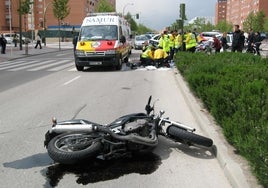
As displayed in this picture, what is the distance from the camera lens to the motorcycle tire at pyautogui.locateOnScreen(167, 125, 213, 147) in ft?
18.3

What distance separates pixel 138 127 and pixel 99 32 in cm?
1433

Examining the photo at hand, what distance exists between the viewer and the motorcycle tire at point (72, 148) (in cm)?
489

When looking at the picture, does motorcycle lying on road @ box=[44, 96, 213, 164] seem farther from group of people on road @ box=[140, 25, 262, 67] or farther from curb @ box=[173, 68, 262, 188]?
group of people on road @ box=[140, 25, 262, 67]

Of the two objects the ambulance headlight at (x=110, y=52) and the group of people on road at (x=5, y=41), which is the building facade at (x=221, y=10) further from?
the ambulance headlight at (x=110, y=52)

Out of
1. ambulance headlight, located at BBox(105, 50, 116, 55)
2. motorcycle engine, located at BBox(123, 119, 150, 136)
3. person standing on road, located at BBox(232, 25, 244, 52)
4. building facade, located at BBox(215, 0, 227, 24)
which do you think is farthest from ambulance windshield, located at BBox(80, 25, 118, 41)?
building facade, located at BBox(215, 0, 227, 24)

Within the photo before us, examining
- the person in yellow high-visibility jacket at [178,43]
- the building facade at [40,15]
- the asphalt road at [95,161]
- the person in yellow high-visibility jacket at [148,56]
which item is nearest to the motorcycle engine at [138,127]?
the asphalt road at [95,161]

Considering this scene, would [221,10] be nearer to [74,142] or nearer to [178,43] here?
[178,43]

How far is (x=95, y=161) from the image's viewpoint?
5.29 m

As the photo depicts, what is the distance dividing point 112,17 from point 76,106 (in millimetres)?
11637

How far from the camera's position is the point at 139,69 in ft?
64.6

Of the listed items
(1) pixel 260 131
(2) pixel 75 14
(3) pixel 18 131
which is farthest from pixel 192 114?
(2) pixel 75 14

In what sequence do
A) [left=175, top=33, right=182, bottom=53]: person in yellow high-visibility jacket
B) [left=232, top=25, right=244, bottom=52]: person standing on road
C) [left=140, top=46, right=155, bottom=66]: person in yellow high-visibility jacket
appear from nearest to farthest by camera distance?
[left=232, top=25, right=244, bottom=52]: person standing on road, [left=140, top=46, right=155, bottom=66]: person in yellow high-visibility jacket, [left=175, top=33, right=182, bottom=53]: person in yellow high-visibility jacket

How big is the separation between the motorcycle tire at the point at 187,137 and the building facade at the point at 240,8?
123 meters

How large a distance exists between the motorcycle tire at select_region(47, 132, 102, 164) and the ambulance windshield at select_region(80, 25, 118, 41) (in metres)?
14.0
